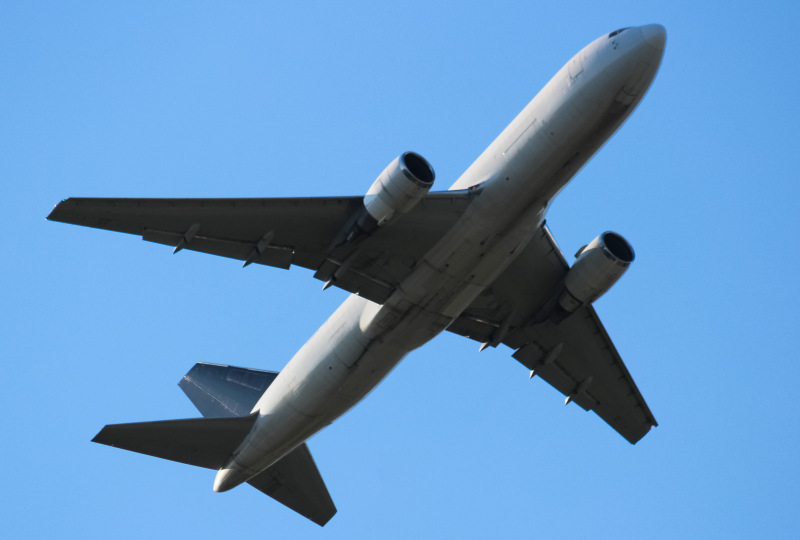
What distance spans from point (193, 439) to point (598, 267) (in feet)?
44.9

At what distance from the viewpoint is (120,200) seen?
91.6 ft

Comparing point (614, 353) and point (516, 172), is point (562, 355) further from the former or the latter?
point (516, 172)

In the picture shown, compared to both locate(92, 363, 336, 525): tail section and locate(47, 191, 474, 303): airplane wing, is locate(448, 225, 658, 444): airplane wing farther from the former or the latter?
locate(92, 363, 336, 525): tail section

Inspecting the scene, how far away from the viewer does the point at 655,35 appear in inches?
1107

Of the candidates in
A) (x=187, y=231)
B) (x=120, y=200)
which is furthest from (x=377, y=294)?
(x=120, y=200)

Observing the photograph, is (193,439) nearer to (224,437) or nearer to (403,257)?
(224,437)

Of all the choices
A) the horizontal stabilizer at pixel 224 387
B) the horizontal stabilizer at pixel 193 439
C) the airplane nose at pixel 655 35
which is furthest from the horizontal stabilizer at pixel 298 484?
the airplane nose at pixel 655 35

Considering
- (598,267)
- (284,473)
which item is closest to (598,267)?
(598,267)

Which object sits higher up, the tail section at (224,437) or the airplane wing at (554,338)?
the airplane wing at (554,338)

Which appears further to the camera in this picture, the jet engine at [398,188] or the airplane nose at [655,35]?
the jet engine at [398,188]

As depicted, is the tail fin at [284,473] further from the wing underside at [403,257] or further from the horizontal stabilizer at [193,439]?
the wing underside at [403,257]

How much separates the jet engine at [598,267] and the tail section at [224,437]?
10.5 meters

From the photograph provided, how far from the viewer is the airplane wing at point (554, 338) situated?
33.9 m

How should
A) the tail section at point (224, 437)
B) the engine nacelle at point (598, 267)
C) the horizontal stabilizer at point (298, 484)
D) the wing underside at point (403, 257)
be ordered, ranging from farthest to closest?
the horizontal stabilizer at point (298, 484)
the tail section at point (224, 437)
the engine nacelle at point (598, 267)
the wing underside at point (403, 257)
